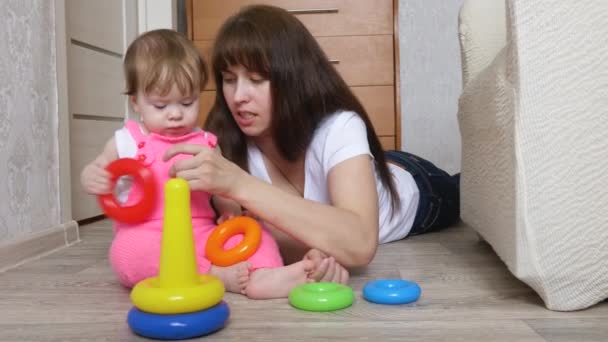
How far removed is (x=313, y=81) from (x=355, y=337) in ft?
1.77

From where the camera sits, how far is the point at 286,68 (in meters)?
1.11

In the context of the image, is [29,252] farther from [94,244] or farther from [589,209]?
[589,209]

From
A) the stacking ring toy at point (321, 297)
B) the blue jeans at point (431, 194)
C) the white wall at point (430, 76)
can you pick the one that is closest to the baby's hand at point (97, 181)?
the stacking ring toy at point (321, 297)

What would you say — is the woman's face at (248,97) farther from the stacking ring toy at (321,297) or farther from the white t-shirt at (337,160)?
the stacking ring toy at (321,297)

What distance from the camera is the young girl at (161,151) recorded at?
98cm

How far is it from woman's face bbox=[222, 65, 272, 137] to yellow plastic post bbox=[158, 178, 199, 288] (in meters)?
0.38

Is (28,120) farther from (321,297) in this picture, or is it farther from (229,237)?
(321,297)

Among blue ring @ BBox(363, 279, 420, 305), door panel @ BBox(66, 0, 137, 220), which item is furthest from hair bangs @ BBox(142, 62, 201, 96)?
door panel @ BBox(66, 0, 137, 220)

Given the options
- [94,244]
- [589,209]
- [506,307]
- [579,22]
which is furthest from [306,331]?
[94,244]

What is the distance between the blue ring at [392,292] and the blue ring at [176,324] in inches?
11.1

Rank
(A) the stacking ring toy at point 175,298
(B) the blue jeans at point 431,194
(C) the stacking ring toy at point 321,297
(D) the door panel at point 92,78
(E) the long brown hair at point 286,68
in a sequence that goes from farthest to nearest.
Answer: (D) the door panel at point 92,78 → (B) the blue jeans at point 431,194 → (E) the long brown hair at point 286,68 → (C) the stacking ring toy at point 321,297 → (A) the stacking ring toy at point 175,298

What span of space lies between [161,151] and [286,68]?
0.28m

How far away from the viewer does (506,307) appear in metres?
0.91

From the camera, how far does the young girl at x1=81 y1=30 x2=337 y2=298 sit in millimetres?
984
